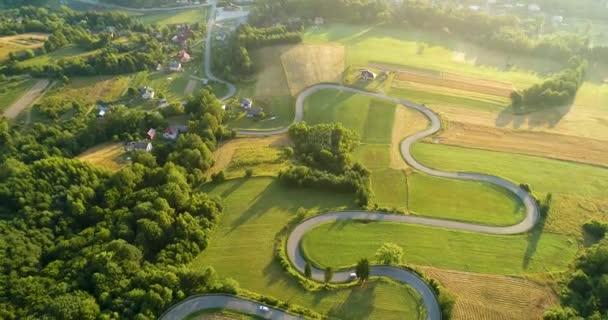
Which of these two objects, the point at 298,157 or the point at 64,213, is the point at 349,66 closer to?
the point at 298,157

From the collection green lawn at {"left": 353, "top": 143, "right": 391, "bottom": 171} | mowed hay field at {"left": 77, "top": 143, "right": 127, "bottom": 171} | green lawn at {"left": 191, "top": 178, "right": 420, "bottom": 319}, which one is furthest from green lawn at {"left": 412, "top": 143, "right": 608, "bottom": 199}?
mowed hay field at {"left": 77, "top": 143, "right": 127, "bottom": 171}

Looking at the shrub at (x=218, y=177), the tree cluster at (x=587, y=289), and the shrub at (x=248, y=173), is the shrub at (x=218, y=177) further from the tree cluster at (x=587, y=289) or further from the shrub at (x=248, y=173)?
the tree cluster at (x=587, y=289)

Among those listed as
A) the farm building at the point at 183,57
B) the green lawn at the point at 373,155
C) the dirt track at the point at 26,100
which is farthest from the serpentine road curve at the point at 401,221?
the dirt track at the point at 26,100

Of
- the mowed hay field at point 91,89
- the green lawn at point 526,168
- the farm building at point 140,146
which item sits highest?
the mowed hay field at point 91,89

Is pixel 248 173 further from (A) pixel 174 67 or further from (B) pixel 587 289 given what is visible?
(A) pixel 174 67

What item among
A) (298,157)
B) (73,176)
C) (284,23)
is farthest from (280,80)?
(73,176)

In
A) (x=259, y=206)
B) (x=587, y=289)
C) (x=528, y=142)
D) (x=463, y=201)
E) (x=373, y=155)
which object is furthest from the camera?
(x=528, y=142)

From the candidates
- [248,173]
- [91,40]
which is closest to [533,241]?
[248,173]
